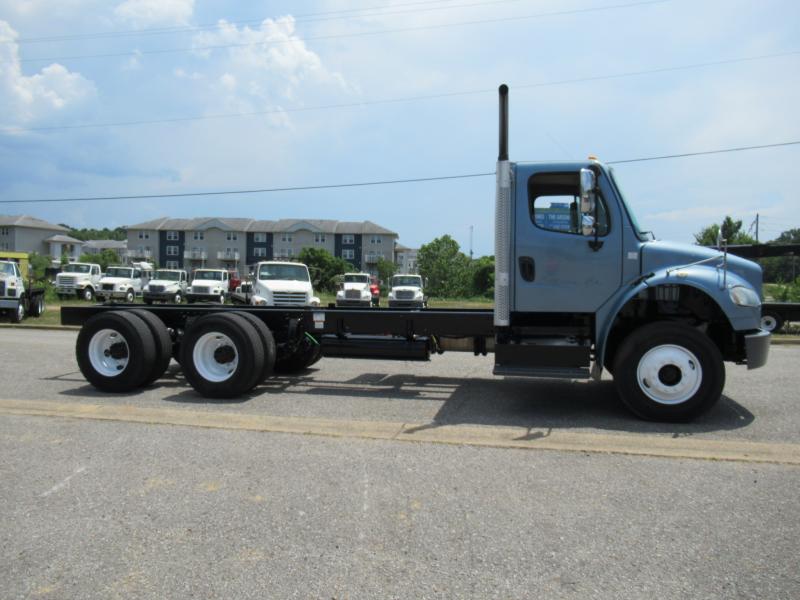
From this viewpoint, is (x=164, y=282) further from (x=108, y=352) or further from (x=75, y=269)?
(x=108, y=352)

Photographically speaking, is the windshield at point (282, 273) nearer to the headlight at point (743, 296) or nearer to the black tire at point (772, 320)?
the black tire at point (772, 320)

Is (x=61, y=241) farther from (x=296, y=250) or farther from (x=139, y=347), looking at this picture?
(x=139, y=347)

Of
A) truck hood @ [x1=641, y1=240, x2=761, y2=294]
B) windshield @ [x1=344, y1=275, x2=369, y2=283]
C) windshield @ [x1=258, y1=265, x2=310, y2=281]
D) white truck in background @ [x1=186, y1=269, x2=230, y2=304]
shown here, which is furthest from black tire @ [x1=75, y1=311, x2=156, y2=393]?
white truck in background @ [x1=186, y1=269, x2=230, y2=304]

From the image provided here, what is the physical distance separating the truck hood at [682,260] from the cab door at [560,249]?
31 cm

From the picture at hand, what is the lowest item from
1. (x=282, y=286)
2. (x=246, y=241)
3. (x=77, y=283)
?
(x=282, y=286)

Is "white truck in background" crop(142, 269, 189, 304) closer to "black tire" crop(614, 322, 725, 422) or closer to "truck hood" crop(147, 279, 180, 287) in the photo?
"truck hood" crop(147, 279, 180, 287)

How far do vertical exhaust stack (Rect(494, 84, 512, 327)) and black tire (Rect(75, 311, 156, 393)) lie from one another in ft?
14.4

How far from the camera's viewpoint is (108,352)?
8.20 metres

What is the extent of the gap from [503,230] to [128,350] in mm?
4910

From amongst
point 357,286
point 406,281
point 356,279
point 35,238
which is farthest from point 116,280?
point 35,238

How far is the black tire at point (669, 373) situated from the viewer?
6344 mm

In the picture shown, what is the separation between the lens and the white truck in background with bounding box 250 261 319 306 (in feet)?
63.0

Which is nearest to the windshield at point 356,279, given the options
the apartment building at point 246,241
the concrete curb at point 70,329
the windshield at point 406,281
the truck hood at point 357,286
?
the truck hood at point 357,286

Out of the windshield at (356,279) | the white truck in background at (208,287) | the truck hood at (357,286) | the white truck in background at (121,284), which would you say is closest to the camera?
the truck hood at (357,286)
